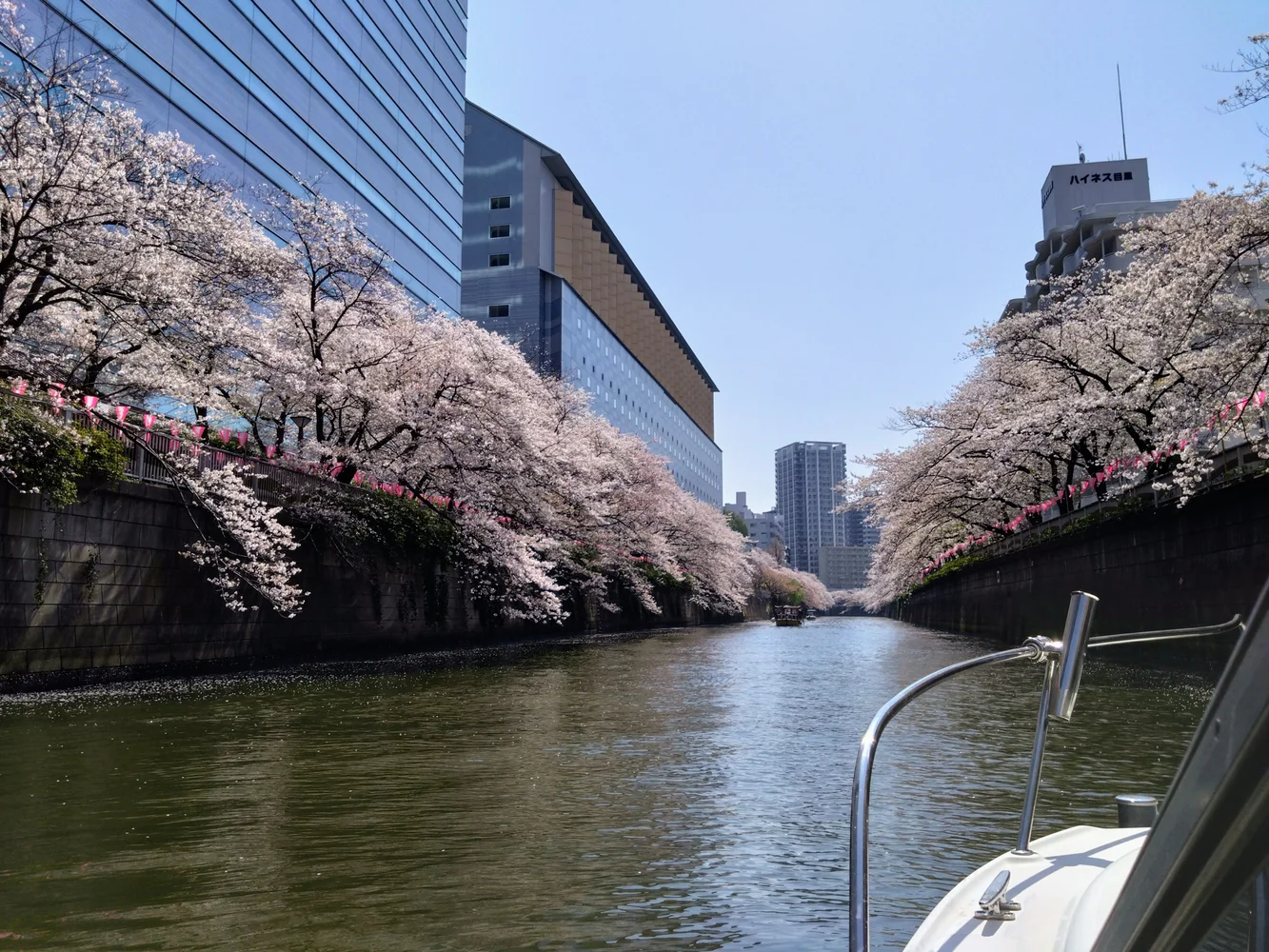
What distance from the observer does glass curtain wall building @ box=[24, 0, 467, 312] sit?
84.3ft

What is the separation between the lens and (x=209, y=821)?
7.02 m

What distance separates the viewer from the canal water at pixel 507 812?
16.4 feet

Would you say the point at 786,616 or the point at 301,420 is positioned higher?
the point at 301,420

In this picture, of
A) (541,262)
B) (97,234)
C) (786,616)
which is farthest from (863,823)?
(541,262)

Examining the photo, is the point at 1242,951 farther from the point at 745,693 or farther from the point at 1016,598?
the point at 1016,598

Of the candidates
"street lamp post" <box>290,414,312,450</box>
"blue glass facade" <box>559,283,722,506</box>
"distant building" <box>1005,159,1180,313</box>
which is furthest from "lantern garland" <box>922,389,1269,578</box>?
"distant building" <box>1005,159,1180,313</box>

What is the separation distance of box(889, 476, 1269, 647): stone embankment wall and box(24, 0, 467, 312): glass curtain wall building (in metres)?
23.8

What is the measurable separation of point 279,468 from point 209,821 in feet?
57.1

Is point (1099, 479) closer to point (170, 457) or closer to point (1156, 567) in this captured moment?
Result: point (1156, 567)

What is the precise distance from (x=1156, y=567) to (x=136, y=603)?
835 inches

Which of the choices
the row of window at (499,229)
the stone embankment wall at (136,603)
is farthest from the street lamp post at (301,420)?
the row of window at (499,229)

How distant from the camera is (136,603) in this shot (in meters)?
18.0

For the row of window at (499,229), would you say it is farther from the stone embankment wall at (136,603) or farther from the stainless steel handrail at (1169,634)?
the stainless steel handrail at (1169,634)

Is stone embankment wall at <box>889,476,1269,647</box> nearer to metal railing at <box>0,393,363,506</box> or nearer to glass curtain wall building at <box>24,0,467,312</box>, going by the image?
metal railing at <box>0,393,363,506</box>
